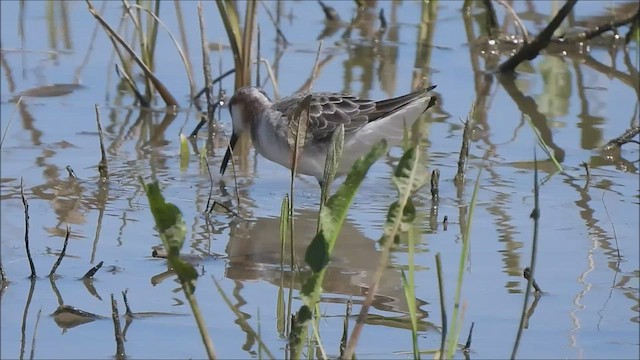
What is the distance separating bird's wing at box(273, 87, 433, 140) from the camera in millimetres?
7133

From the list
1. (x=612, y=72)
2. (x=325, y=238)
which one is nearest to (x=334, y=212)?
(x=325, y=238)

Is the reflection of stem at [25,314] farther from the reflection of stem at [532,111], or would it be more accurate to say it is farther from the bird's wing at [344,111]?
the reflection of stem at [532,111]

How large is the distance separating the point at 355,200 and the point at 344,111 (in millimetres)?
553

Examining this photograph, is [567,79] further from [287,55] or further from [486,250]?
[486,250]

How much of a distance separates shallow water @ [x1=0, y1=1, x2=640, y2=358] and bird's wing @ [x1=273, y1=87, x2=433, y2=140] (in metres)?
0.35

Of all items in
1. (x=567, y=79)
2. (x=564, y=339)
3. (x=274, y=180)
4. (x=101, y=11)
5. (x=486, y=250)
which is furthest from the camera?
(x=101, y=11)

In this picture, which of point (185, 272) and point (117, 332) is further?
point (117, 332)

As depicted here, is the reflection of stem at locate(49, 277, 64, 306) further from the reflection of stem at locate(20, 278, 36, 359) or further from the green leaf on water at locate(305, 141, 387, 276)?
the green leaf on water at locate(305, 141, 387, 276)

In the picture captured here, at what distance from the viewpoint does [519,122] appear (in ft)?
27.4

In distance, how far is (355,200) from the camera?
22.7 ft

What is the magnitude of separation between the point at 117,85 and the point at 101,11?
1.44 meters

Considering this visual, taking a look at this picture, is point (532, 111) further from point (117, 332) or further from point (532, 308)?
point (117, 332)

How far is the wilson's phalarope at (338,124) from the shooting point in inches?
279

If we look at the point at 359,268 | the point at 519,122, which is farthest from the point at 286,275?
the point at 519,122
